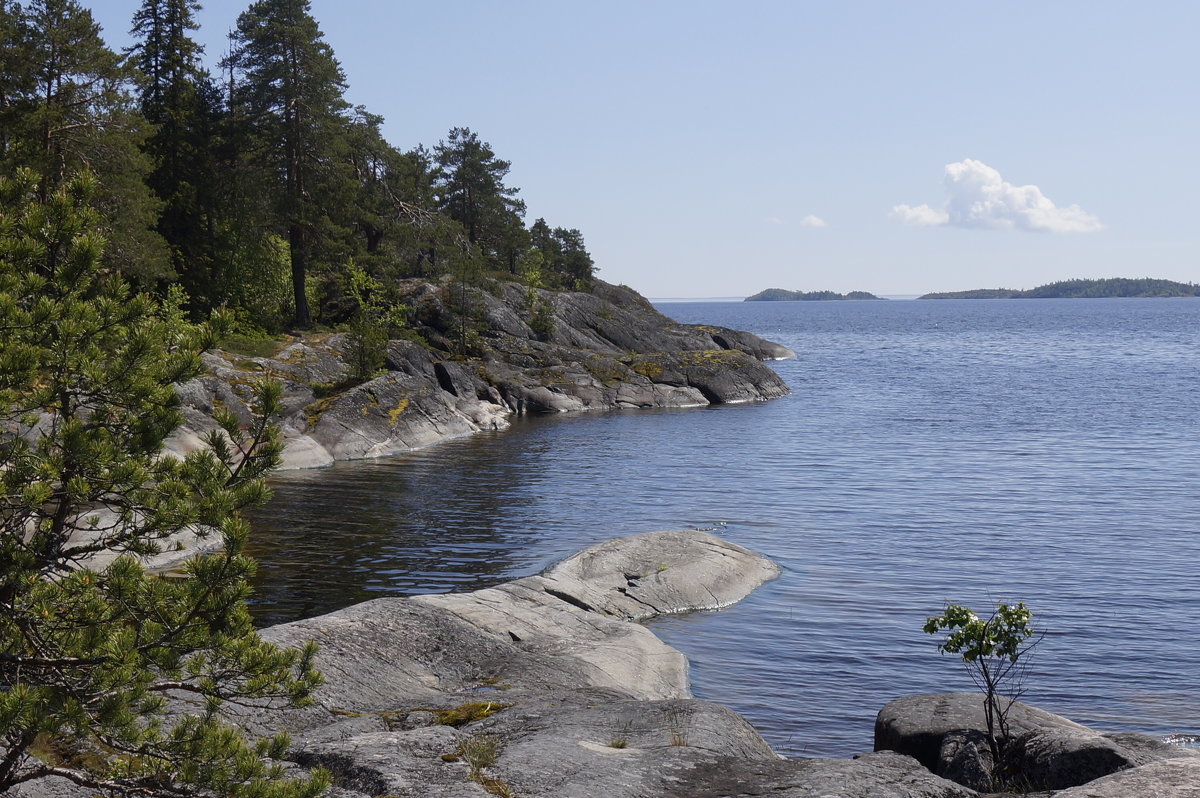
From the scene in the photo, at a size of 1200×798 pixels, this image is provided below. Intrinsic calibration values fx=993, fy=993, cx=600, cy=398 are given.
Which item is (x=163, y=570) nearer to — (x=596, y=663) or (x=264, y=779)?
(x=596, y=663)

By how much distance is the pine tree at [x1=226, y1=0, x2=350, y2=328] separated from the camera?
186 ft

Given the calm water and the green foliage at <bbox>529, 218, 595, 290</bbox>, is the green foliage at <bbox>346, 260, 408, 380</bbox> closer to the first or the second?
the calm water

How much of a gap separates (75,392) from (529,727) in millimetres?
7722

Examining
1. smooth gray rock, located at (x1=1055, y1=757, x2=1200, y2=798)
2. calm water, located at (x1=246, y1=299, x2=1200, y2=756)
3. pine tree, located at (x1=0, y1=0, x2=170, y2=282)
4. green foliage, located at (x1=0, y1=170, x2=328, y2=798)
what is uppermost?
pine tree, located at (x1=0, y1=0, x2=170, y2=282)

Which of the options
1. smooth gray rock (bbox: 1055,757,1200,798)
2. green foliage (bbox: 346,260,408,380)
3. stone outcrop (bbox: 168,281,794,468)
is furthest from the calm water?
smooth gray rock (bbox: 1055,757,1200,798)

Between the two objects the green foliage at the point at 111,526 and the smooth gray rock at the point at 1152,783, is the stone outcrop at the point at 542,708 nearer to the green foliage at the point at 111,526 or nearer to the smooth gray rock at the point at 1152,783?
the smooth gray rock at the point at 1152,783

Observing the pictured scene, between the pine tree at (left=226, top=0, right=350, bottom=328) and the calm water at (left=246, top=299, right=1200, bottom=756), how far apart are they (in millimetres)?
17372

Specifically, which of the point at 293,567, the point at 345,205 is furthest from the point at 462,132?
the point at 293,567

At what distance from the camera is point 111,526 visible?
8977mm

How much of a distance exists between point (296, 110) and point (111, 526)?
53.0 meters

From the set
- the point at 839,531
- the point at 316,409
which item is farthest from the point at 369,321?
the point at 839,531

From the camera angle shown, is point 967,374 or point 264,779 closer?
point 264,779

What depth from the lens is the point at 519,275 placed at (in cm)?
9350

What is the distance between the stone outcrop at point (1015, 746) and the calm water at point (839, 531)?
2602 millimetres
